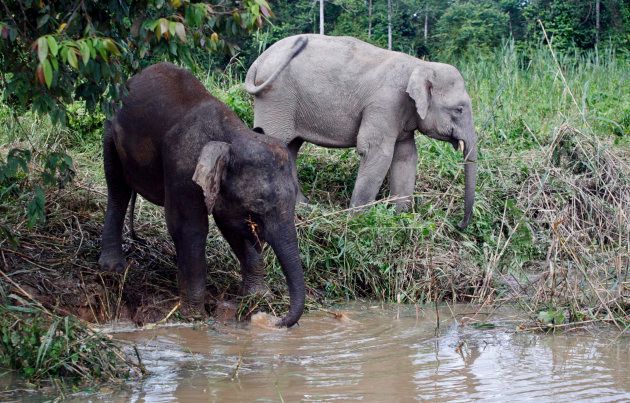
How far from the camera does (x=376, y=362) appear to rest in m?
5.76

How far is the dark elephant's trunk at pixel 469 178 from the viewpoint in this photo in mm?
8680

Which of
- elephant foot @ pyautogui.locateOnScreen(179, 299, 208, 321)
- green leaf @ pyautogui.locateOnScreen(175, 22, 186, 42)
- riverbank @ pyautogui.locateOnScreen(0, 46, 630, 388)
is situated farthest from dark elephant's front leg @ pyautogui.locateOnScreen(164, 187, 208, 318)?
green leaf @ pyautogui.locateOnScreen(175, 22, 186, 42)

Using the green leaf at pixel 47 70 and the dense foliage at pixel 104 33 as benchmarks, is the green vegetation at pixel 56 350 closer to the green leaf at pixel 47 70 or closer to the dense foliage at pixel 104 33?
the dense foliage at pixel 104 33

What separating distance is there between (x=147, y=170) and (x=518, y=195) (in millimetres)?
3698

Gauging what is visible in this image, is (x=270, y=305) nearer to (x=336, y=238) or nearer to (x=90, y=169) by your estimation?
(x=336, y=238)

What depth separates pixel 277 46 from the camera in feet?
31.7

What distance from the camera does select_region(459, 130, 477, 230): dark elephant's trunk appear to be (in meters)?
8.68

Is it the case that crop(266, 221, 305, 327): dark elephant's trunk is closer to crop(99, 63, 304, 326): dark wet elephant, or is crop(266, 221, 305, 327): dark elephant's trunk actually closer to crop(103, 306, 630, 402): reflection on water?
crop(99, 63, 304, 326): dark wet elephant

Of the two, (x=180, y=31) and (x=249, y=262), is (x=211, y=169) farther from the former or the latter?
(x=180, y=31)

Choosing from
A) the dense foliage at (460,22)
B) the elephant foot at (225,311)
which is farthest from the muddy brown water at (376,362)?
the dense foliage at (460,22)

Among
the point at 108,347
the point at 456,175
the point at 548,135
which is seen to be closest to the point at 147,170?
the point at 108,347

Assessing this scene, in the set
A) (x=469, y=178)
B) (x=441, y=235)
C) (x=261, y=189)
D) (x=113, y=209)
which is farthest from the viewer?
(x=469, y=178)

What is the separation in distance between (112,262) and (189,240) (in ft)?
2.62

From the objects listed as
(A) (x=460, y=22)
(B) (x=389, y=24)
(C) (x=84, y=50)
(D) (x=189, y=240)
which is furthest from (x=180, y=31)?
(A) (x=460, y=22)
